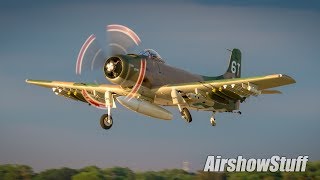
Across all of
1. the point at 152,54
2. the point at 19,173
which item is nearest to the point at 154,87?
the point at 152,54

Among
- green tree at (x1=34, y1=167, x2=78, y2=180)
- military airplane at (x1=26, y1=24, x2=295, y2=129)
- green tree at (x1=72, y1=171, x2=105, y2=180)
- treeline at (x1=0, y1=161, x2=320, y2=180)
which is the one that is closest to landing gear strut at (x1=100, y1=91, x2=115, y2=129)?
military airplane at (x1=26, y1=24, x2=295, y2=129)

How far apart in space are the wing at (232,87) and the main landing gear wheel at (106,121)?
11.1 feet

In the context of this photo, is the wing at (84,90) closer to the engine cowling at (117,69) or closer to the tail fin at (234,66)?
the engine cowling at (117,69)

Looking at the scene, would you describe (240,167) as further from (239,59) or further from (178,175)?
(178,175)

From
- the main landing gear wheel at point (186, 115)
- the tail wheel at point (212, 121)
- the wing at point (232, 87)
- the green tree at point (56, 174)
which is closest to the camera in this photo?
Answer: the wing at point (232, 87)

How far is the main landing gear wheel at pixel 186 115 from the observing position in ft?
107

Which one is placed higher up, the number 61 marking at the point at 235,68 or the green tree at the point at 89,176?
the number 61 marking at the point at 235,68

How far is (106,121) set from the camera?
34.3m

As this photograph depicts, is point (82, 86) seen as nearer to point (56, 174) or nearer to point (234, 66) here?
point (234, 66)

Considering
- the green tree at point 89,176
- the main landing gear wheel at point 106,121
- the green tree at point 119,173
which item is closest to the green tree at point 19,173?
the green tree at point 89,176

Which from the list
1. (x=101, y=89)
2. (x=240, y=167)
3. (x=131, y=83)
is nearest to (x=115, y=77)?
(x=131, y=83)

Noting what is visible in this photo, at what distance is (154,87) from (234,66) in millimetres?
11223

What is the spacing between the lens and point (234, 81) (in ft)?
103

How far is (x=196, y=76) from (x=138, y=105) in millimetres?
5215
